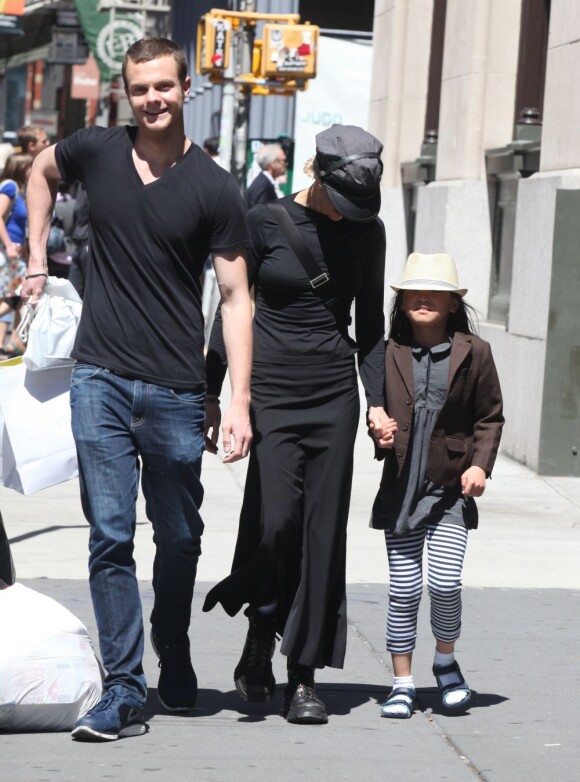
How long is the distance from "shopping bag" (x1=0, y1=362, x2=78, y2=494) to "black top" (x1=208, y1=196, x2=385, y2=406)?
62 centimetres

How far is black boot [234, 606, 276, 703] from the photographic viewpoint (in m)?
5.25

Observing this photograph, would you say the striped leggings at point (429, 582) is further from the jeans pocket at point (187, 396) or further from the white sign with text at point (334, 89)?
the white sign with text at point (334, 89)

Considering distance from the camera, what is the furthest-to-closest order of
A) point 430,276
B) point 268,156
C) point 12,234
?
point 268,156, point 12,234, point 430,276

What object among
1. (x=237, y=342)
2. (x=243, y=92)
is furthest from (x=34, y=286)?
(x=243, y=92)

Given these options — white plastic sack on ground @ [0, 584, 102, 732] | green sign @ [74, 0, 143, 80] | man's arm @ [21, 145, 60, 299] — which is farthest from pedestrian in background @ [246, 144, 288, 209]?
green sign @ [74, 0, 143, 80]

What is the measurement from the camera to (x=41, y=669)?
4.83 m

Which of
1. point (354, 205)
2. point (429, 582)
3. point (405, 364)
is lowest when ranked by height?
point (429, 582)

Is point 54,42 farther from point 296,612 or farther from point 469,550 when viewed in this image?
point 296,612

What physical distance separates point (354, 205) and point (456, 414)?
0.77m

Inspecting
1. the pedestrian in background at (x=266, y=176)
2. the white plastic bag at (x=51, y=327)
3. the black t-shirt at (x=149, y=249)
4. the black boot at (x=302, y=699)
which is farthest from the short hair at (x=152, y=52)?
the pedestrian in background at (x=266, y=176)

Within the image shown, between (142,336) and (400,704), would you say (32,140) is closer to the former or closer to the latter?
(142,336)

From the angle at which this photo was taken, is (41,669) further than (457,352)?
No

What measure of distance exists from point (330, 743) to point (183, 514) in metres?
0.81

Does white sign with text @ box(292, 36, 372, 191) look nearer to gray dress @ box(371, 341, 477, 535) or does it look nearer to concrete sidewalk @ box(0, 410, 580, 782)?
concrete sidewalk @ box(0, 410, 580, 782)
